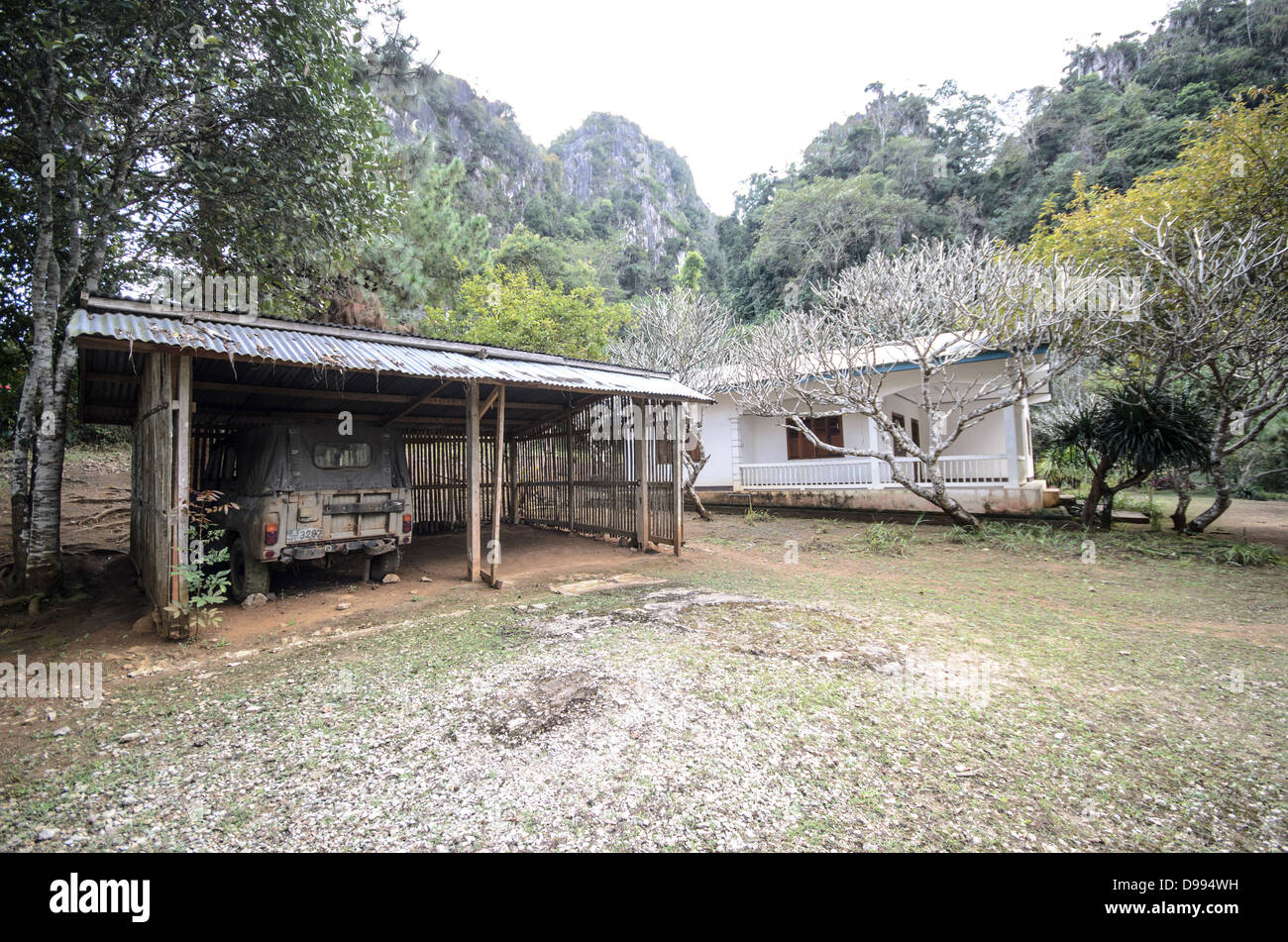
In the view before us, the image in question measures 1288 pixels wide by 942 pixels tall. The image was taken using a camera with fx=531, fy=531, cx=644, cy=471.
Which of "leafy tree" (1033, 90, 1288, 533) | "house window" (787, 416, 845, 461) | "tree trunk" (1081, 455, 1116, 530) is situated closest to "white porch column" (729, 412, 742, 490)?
"house window" (787, 416, 845, 461)

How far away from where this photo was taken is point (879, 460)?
43.7 feet

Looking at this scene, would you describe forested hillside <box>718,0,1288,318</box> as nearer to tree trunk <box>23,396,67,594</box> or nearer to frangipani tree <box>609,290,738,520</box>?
frangipani tree <box>609,290,738,520</box>

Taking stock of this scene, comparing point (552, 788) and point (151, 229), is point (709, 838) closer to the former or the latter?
point (552, 788)

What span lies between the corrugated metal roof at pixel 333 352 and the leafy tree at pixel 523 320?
775 cm

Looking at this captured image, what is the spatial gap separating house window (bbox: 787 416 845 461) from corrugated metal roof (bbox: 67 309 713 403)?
28.9 feet

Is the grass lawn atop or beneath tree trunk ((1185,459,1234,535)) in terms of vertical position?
beneath

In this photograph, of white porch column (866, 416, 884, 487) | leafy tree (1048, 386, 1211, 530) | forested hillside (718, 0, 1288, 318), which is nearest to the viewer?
leafy tree (1048, 386, 1211, 530)

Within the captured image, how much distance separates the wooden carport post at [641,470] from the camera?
9.09 metres

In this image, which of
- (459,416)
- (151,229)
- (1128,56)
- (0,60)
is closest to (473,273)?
(459,416)

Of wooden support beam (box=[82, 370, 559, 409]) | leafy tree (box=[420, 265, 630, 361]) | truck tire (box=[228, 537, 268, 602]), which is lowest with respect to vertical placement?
truck tire (box=[228, 537, 268, 602])

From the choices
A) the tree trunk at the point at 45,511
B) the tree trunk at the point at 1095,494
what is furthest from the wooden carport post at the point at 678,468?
the tree trunk at the point at 1095,494

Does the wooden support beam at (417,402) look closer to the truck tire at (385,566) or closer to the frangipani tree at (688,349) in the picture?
the truck tire at (385,566)

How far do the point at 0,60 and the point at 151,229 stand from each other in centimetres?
213

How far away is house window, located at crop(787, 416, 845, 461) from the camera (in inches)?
634
